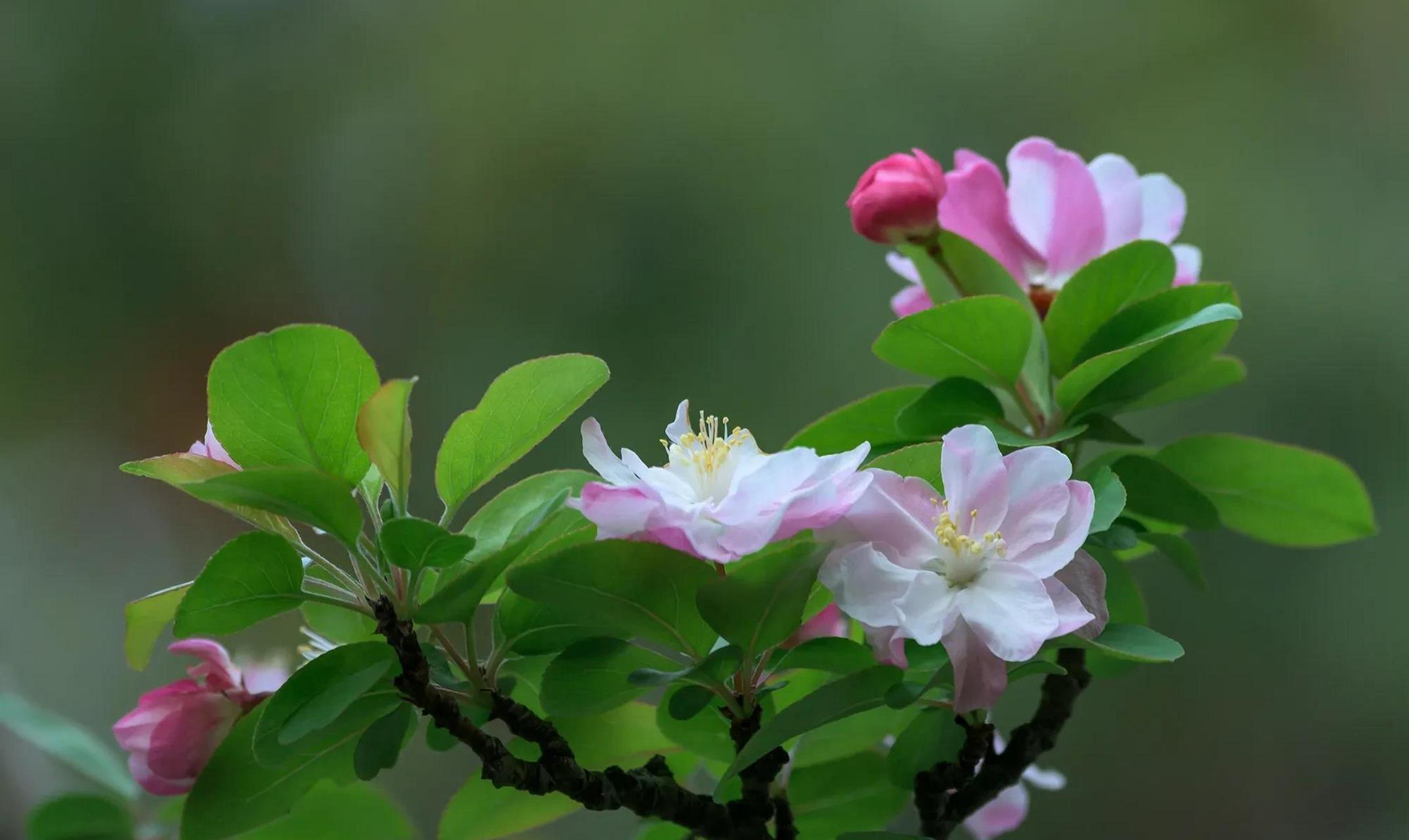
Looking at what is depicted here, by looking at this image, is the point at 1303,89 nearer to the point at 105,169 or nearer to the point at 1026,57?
the point at 1026,57

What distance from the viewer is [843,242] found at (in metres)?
2.55

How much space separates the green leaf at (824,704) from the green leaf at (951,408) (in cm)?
16

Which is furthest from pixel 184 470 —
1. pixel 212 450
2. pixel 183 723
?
pixel 183 723

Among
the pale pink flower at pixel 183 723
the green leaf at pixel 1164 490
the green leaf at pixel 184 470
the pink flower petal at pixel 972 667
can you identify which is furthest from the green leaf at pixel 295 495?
the green leaf at pixel 1164 490

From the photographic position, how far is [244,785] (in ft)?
1.72

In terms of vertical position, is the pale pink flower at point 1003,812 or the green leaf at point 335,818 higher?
the green leaf at point 335,818

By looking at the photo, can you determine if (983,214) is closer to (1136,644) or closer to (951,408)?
(951,408)

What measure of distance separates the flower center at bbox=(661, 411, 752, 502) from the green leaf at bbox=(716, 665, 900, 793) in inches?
3.3

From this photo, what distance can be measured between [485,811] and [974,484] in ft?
0.97

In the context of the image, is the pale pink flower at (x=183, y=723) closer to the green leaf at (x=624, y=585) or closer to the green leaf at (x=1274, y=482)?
the green leaf at (x=624, y=585)

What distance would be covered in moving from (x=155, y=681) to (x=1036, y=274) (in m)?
2.14

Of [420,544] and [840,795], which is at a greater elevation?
[420,544]

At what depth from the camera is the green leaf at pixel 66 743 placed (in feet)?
2.61

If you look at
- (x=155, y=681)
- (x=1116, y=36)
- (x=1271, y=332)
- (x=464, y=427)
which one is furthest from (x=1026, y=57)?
(x=464, y=427)
